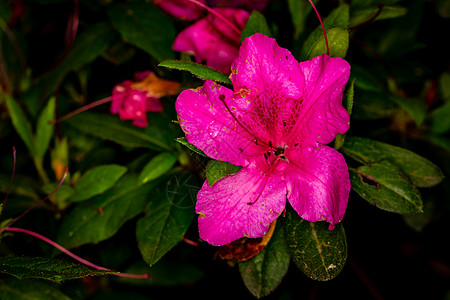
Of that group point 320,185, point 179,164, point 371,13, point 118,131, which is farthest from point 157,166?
point 371,13

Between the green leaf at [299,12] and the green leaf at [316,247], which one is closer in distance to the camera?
the green leaf at [316,247]

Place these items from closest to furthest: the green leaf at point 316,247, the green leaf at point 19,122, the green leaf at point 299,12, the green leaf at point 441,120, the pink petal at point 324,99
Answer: the pink petal at point 324,99 → the green leaf at point 316,247 → the green leaf at point 299,12 → the green leaf at point 19,122 → the green leaf at point 441,120

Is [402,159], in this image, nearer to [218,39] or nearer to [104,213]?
[218,39]

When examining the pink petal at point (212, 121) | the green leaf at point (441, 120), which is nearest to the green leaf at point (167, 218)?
the pink petal at point (212, 121)

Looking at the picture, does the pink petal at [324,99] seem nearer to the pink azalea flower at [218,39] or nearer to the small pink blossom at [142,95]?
the pink azalea flower at [218,39]

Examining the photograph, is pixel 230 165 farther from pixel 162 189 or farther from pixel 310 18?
pixel 310 18

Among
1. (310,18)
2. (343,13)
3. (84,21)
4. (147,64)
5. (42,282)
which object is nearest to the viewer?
(343,13)

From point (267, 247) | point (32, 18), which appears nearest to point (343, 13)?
point (267, 247)
